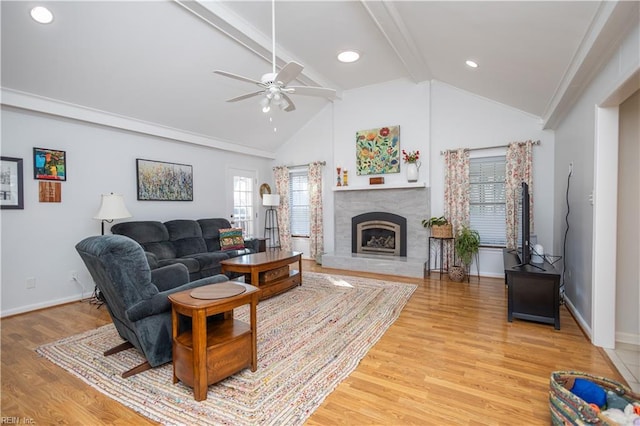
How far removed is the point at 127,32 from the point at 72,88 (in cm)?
113

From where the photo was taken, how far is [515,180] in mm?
4691

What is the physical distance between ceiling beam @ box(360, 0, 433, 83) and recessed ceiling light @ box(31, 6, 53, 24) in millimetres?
2992

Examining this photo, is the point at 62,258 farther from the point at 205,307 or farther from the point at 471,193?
the point at 471,193

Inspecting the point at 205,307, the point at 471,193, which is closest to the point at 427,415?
the point at 205,307

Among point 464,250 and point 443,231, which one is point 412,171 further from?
point 464,250

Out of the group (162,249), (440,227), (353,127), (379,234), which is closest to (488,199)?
(440,227)

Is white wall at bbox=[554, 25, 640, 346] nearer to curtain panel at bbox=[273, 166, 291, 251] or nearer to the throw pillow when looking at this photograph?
the throw pillow

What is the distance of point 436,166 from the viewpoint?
5.44 m

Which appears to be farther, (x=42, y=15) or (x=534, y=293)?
(x=534, y=293)

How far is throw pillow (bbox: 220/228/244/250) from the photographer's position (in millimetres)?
5221

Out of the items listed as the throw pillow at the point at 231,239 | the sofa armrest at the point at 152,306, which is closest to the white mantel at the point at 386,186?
the throw pillow at the point at 231,239

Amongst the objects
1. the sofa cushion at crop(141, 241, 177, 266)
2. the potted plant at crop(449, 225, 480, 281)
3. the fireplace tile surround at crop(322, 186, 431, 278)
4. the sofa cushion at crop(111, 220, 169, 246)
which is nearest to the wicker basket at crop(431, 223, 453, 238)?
the potted plant at crop(449, 225, 480, 281)

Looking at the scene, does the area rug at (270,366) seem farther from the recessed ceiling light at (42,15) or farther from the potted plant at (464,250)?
the recessed ceiling light at (42,15)

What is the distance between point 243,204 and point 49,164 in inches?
135
